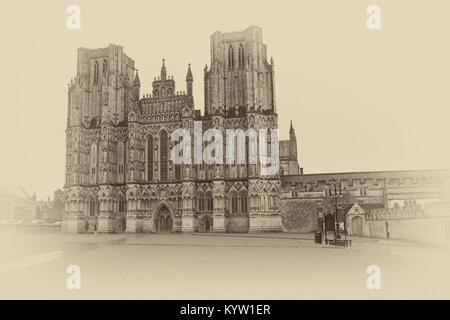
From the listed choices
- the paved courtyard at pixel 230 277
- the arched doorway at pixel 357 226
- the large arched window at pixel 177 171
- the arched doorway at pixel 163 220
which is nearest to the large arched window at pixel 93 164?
the arched doorway at pixel 163 220

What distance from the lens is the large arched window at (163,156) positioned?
176ft

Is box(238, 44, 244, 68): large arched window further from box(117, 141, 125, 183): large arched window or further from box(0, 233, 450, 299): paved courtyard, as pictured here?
box(0, 233, 450, 299): paved courtyard

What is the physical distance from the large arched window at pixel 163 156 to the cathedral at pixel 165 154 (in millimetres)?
141

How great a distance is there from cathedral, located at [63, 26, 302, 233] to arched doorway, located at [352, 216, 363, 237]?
969 cm

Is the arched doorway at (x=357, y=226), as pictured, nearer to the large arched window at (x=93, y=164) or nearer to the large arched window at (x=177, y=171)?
the large arched window at (x=177, y=171)

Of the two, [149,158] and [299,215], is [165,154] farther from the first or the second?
[299,215]

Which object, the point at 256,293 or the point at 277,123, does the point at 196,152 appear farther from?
the point at 256,293

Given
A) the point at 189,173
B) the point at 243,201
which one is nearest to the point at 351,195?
the point at 243,201

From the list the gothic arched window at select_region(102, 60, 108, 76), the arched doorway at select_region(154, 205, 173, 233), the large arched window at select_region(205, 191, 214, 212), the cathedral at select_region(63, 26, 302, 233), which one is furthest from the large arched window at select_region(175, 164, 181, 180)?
the gothic arched window at select_region(102, 60, 108, 76)

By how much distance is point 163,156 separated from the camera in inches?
2125

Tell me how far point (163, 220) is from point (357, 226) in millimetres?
25790

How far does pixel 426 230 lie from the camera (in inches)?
1062

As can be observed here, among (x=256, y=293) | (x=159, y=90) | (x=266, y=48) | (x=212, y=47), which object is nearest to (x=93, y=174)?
(x=159, y=90)
